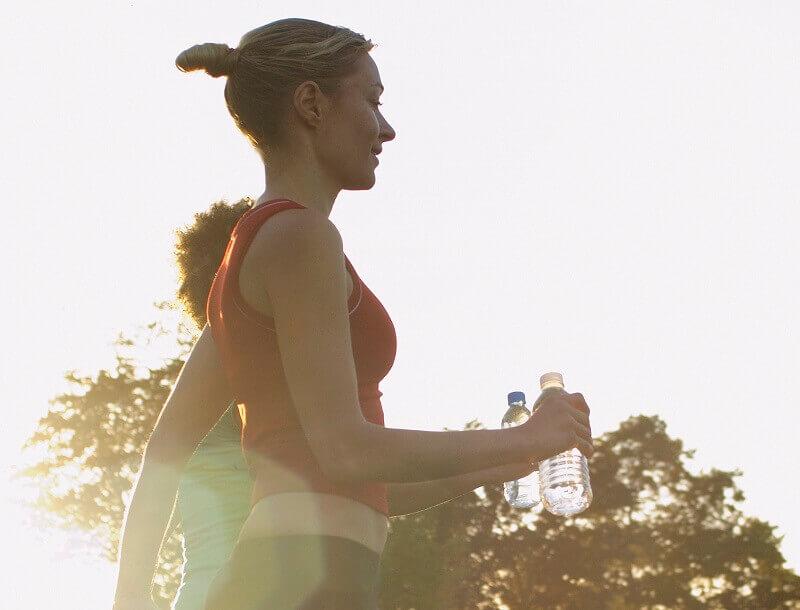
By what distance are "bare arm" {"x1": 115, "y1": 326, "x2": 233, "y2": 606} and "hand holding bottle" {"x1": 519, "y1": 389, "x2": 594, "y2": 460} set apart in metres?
0.83

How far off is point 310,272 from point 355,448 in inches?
13.9

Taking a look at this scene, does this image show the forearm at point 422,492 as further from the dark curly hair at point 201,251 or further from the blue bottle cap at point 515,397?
the dark curly hair at point 201,251

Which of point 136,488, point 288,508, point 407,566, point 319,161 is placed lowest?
point 288,508

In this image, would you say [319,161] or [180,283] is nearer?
[319,161]

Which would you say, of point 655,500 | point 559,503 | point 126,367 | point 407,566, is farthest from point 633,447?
point 559,503

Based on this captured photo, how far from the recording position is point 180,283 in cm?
456

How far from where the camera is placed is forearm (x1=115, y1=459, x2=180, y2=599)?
2.59m

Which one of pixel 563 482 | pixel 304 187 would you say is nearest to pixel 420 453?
pixel 304 187

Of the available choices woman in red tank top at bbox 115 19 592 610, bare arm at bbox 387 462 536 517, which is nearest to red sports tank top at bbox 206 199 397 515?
woman in red tank top at bbox 115 19 592 610

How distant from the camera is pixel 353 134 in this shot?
8.48ft

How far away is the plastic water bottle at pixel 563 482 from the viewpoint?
13.0ft

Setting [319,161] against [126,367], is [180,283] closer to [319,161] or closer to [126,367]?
[319,161]

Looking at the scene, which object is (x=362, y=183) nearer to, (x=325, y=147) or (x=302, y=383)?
(x=325, y=147)

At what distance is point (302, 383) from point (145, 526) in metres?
0.79
